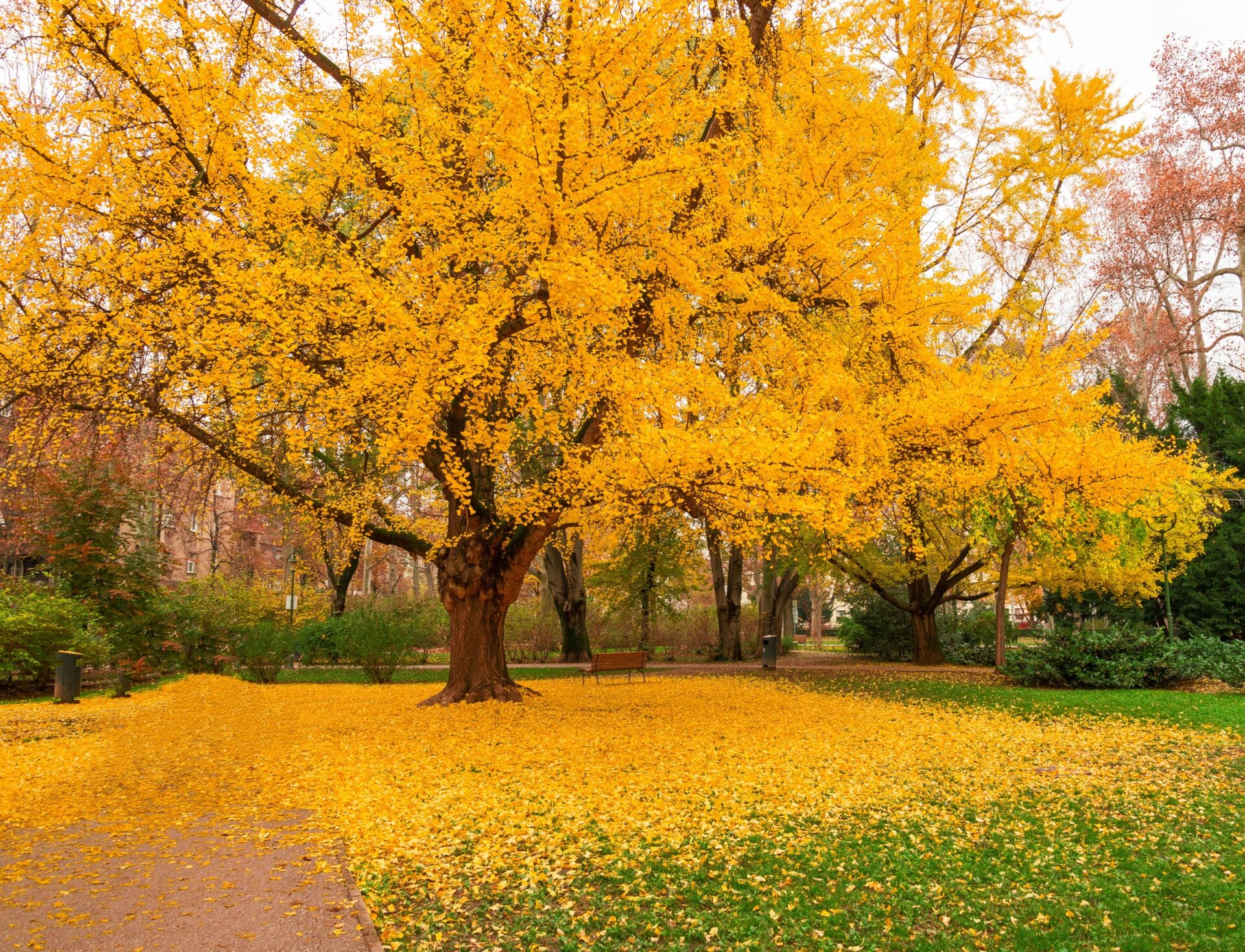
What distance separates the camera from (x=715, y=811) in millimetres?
6363

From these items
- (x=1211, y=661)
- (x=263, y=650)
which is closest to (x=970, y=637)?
(x=1211, y=661)

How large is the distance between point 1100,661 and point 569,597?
1331 centimetres

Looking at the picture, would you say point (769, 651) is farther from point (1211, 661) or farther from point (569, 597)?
point (1211, 661)

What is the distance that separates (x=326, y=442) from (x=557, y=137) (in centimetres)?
478

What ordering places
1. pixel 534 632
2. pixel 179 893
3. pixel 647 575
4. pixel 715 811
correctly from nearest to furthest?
pixel 179 893 < pixel 715 811 < pixel 647 575 < pixel 534 632

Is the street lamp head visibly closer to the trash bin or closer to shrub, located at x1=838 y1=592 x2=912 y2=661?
the trash bin

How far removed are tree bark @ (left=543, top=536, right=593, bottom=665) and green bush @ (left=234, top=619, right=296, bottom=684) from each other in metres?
7.24

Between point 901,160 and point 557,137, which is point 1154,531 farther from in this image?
point 557,137

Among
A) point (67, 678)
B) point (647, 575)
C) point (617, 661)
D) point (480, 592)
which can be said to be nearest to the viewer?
point (480, 592)

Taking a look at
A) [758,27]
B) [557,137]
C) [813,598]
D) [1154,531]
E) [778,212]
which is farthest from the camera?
[813,598]

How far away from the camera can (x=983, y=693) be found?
1448 centimetres

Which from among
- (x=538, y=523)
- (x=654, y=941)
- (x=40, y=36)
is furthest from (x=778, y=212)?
(x=654, y=941)

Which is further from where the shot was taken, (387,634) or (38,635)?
(387,634)

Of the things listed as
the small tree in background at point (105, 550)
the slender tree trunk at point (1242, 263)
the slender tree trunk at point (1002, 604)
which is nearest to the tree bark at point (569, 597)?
the small tree in background at point (105, 550)
